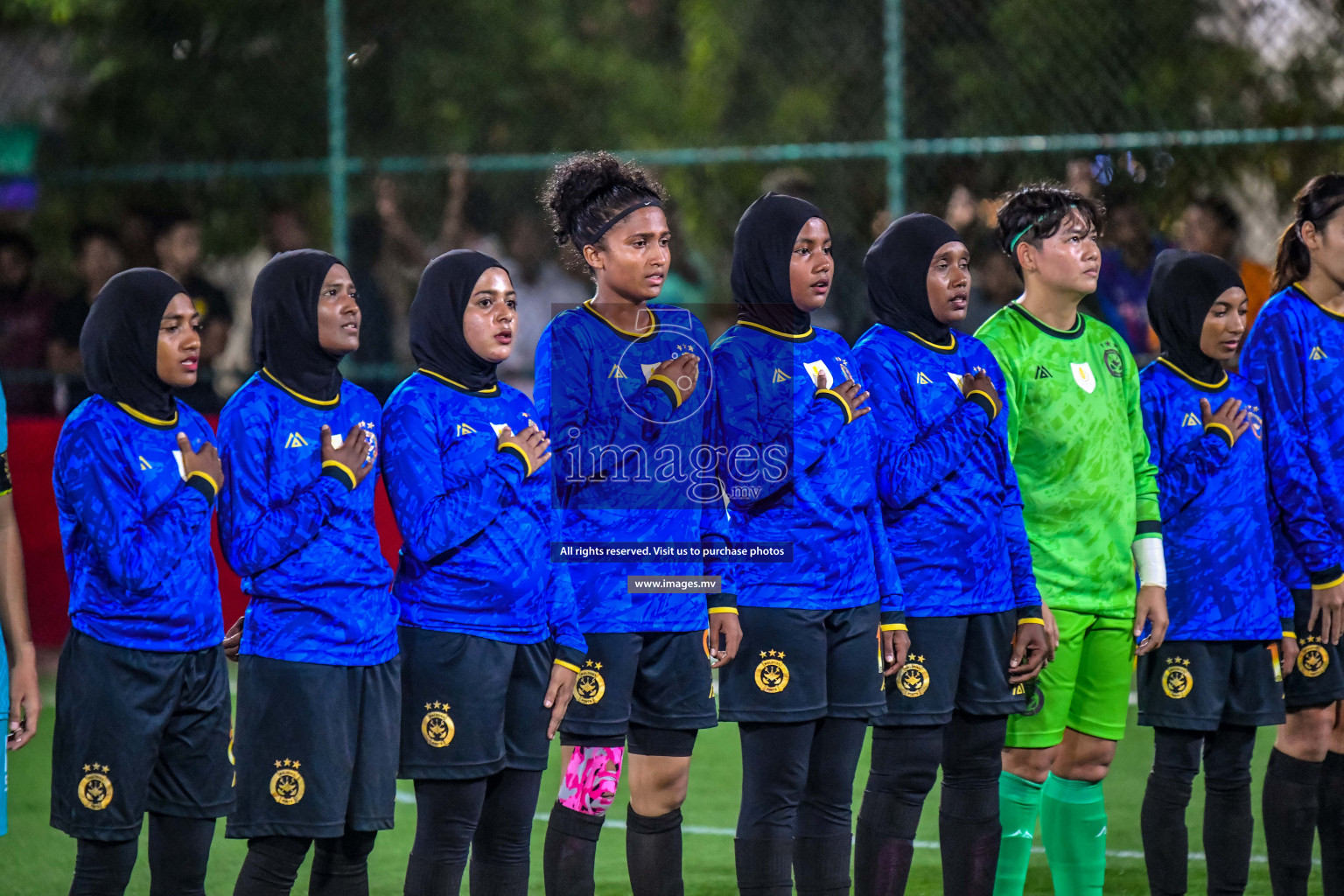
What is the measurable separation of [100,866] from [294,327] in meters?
1.43

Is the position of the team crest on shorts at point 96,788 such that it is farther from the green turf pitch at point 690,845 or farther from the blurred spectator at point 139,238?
the blurred spectator at point 139,238

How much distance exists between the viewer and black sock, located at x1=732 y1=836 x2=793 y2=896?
175 inches

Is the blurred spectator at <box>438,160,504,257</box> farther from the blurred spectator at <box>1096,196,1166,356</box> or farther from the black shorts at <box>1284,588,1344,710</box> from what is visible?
the black shorts at <box>1284,588,1344,710</box>

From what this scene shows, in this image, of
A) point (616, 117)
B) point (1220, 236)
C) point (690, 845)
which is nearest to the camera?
point (690, 845)

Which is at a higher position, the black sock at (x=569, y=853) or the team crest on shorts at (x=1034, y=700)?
the team crest on shorts at (x=1034, y=700)

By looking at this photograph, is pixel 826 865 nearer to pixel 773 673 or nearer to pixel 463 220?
pixel 773 673

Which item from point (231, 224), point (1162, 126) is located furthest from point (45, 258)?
point (1162, 126)

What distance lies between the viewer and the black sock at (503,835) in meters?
4.37

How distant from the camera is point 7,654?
4.16 meters

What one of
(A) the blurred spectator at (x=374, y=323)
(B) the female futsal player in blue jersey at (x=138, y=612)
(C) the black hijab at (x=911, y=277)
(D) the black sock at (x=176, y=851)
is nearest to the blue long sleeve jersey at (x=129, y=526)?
(B) the female futsal player in blue jersey at (x=138, y=612)

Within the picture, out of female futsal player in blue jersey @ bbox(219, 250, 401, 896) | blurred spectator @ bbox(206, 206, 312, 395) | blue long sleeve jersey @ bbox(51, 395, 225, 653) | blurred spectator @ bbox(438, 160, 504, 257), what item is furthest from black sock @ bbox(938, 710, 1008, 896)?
blurred spectator @ bbox(206, 206, 312, 395)

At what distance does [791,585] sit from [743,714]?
0.36 metres

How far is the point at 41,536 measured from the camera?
9539mm

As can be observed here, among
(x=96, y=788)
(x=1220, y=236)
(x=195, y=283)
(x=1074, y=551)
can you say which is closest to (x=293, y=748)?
(x=96, y=788)
